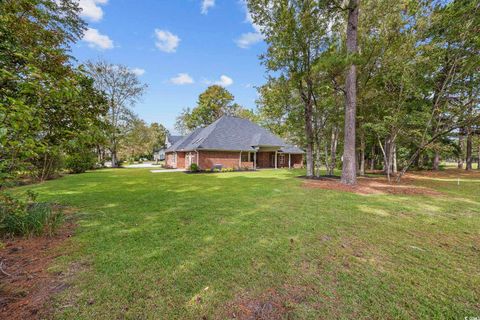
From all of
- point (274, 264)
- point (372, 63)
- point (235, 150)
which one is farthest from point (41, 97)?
point (235, 150)

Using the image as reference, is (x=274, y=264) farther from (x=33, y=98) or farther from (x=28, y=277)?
(x=33, y=98)

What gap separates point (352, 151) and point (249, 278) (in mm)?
9028

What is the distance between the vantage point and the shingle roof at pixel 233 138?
20.8 m

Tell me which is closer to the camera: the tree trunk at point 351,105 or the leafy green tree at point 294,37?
the tree trunk at point 351,105

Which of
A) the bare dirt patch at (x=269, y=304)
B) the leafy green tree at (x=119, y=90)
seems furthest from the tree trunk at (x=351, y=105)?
the leafy green tree at (x=119, y=90)

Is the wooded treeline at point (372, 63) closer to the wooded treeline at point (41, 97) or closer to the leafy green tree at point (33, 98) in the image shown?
the wooded treeline at point (41, 97)

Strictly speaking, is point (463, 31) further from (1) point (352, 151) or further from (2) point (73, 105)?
(2) point (73, 105)

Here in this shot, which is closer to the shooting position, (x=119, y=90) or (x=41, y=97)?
(x=41, y=97)

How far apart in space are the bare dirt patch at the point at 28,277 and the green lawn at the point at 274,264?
0.60 feet

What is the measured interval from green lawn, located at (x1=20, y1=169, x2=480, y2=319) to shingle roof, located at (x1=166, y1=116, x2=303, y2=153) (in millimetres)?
15637

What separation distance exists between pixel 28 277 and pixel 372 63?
1566cm

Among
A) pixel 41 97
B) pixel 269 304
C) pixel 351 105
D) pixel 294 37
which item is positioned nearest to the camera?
pixel 269 304

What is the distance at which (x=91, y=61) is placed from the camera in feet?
84.2

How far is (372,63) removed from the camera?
38.2 ft
